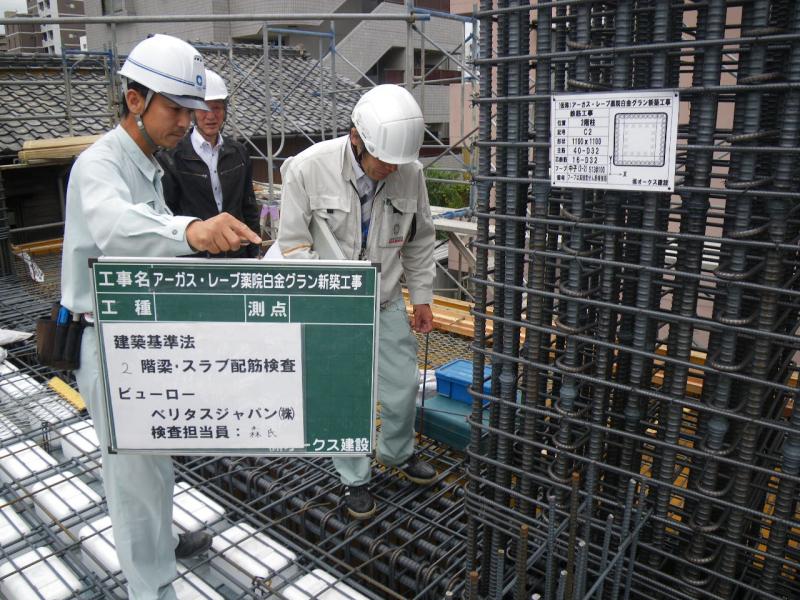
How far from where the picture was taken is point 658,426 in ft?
7.52

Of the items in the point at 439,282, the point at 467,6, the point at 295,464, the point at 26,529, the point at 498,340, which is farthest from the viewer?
the point at 467,6

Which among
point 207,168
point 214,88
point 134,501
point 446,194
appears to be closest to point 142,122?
point 134,501

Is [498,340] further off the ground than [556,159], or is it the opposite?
[556,159]

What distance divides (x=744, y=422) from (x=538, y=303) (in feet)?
2.51

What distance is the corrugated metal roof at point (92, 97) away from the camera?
10484 millimetres

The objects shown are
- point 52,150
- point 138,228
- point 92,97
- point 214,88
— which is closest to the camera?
point 138,228

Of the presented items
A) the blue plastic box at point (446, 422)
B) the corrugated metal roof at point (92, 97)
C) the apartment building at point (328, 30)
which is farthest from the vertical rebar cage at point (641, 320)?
the apartment building at point (328, 30)

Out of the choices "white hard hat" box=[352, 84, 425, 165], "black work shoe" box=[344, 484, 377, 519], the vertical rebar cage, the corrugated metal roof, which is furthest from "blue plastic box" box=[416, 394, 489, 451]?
the corrugated metal roof

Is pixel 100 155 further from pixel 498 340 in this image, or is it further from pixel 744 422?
pixel 744 422

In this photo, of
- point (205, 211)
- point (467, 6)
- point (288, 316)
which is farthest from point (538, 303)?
point (467, 6)

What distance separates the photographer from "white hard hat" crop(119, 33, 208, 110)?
2309mm

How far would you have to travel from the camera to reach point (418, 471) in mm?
3686

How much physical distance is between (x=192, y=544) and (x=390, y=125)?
7.05 ft

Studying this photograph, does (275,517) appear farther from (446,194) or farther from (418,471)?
(446,194)
